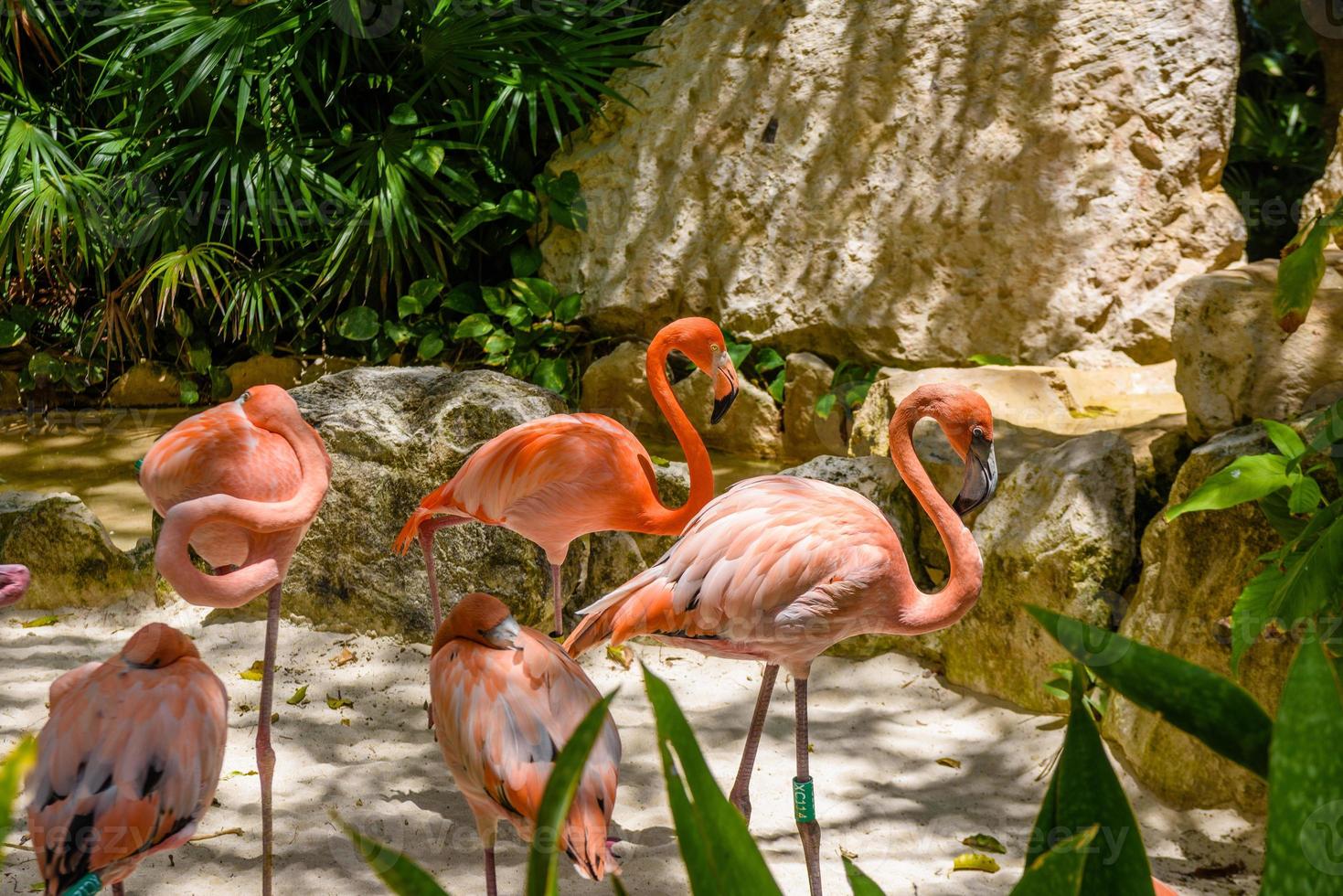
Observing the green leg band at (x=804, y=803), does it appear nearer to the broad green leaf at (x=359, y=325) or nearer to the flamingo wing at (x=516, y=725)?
the flamingo wing at (x=516, y=725)

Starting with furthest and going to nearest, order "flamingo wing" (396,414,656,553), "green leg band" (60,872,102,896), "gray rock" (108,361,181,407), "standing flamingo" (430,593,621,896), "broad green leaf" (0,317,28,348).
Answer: "gray rock" (108,361,181,407)
"broad green leaf" (0,317,28,348)
"flamingo wing" (396,414,656,553)
"standing flamingo" (430,593,621,896)
"green leg band" (60,872,102,896)

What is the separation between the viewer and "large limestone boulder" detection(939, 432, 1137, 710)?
3.41 metres

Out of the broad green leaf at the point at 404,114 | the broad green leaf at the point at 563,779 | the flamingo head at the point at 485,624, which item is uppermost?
the broad green leaf at the point at 404,114

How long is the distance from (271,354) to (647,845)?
14.3 ft

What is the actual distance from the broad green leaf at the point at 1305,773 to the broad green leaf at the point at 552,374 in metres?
5.14

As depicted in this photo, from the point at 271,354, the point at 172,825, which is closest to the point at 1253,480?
the point at 172,825

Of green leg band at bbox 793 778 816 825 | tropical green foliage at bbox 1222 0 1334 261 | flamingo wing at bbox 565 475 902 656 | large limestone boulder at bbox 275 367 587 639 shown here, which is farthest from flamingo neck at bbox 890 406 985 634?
tropical green foliage at bbox 1222 0 1334 261

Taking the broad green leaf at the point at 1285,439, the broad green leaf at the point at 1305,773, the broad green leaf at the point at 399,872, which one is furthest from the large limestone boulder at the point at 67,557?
the broad green leaf at the point at 1305,773

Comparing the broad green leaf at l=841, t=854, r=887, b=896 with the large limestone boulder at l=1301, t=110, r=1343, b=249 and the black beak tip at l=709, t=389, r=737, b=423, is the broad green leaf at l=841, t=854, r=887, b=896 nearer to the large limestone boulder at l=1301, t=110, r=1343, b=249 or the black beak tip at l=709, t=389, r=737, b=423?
the black beak tip at l=709, t=389, r=737, b=423

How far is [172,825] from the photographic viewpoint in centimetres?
220

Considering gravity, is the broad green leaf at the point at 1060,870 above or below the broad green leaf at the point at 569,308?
above

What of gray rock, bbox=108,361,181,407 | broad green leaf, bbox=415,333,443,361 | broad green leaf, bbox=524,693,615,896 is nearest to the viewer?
broad green leaf, bbox=524,693,615,896

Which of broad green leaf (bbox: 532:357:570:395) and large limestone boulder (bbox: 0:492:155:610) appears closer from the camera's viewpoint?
large limestone boulder (bbox: 0:492:155:610)

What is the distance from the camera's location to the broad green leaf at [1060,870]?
30.5 inches
